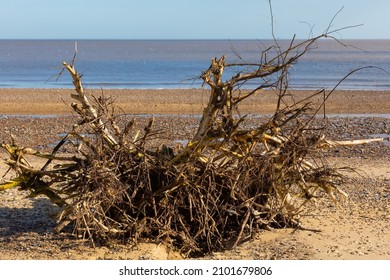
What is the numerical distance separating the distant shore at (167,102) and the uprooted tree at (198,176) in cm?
1345

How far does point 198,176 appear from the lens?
24.1 ft

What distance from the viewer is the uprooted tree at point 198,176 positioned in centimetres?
721

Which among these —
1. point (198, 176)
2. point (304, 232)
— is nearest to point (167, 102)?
point (304, 232)

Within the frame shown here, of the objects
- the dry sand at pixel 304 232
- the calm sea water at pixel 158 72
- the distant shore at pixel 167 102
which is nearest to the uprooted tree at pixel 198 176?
the dry sand at pixel 304 232

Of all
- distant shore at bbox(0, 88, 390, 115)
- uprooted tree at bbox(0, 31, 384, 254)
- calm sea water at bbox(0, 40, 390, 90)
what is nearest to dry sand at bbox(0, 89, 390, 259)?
uprooted tree at bbox(0, 31, 384, 254)

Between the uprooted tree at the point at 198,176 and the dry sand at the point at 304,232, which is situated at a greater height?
the uprooted tree at the point at 198,176

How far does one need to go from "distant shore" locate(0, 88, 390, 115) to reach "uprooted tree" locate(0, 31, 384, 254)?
1345 cm

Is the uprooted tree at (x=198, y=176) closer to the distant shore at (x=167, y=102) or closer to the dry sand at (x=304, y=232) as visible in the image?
the dry sand at (x=304, y=232)

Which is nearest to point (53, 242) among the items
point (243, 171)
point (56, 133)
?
A: point (243, 171)

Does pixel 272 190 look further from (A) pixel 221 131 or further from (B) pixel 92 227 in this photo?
(B) pixel 92 227

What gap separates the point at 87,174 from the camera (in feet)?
23.0

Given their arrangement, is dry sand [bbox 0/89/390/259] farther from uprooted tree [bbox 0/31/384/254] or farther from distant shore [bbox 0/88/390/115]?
distant shore [bbox 0/88/390/115]

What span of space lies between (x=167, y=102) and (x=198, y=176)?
19273 millimetres

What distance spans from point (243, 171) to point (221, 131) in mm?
521
